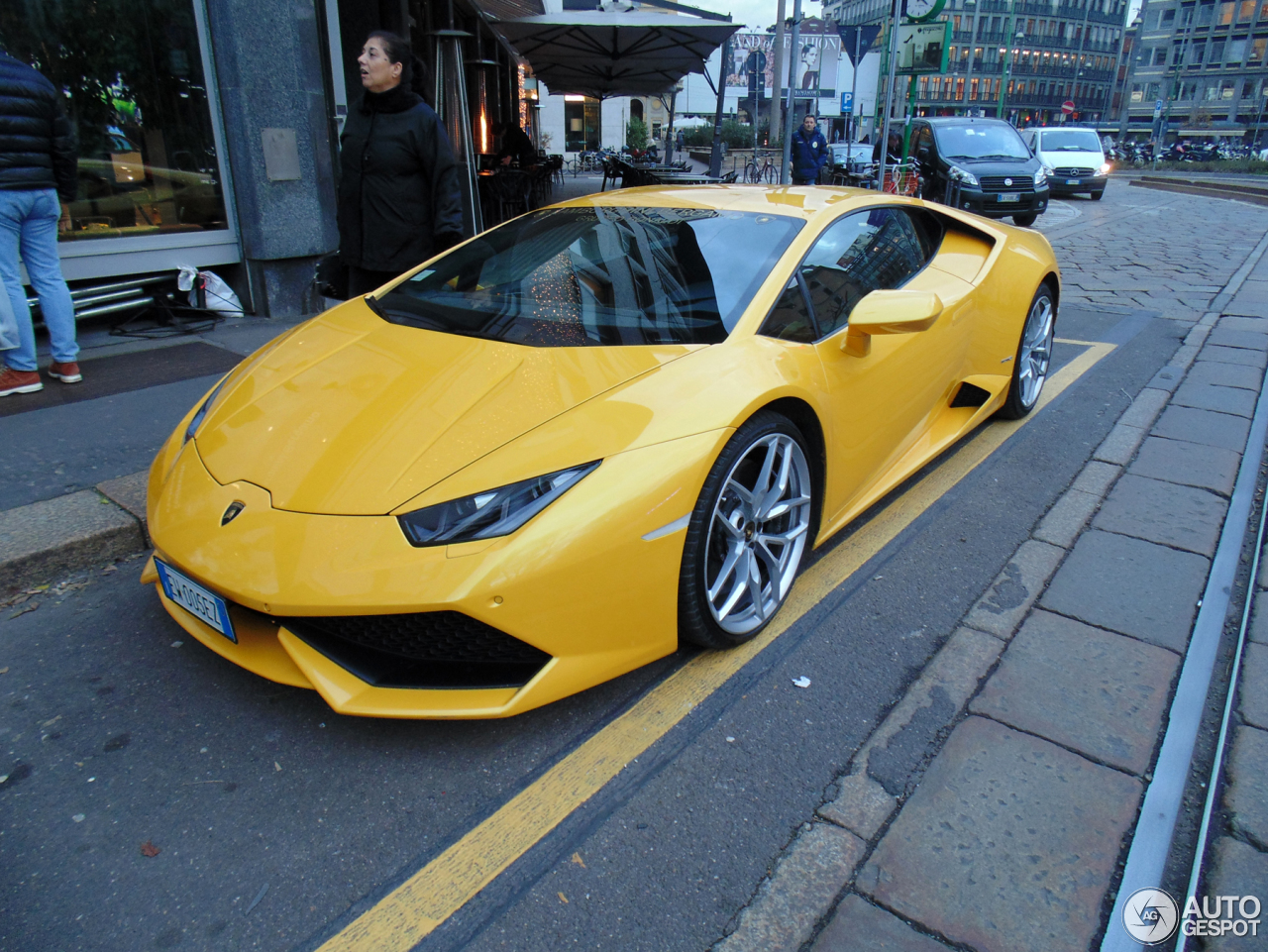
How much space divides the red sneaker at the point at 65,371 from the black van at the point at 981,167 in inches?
469

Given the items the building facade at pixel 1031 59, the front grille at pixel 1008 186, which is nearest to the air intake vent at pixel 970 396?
the front grille at pixel 1008 186

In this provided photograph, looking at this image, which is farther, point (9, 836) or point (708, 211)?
point (708, 211)

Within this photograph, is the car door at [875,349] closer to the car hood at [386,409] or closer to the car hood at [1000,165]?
the car hood at [386,409]

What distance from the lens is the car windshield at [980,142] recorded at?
13.2 m

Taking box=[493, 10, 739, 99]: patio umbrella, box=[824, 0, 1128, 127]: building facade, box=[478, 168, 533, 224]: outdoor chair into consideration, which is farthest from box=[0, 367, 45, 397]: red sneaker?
box=[824, 0, 1128, 127]: building facade

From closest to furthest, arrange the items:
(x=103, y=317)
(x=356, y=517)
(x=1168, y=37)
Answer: (x=356, y=517) → (x=103, y=317) → (x=1168, y=37)

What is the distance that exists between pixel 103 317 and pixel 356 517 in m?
4.82

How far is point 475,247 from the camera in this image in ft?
10.0

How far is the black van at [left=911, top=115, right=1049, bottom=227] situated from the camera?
12.3 m

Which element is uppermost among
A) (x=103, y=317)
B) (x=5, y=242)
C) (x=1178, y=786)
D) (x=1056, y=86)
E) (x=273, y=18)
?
(x=1056, y=86)

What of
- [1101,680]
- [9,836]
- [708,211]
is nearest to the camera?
[9,836]

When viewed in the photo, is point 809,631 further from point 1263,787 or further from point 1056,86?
point 1056,86

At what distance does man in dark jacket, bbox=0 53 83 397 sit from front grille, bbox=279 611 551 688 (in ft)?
10.7

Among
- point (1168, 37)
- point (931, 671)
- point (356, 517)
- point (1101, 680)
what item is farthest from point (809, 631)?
point (1168, 37)
